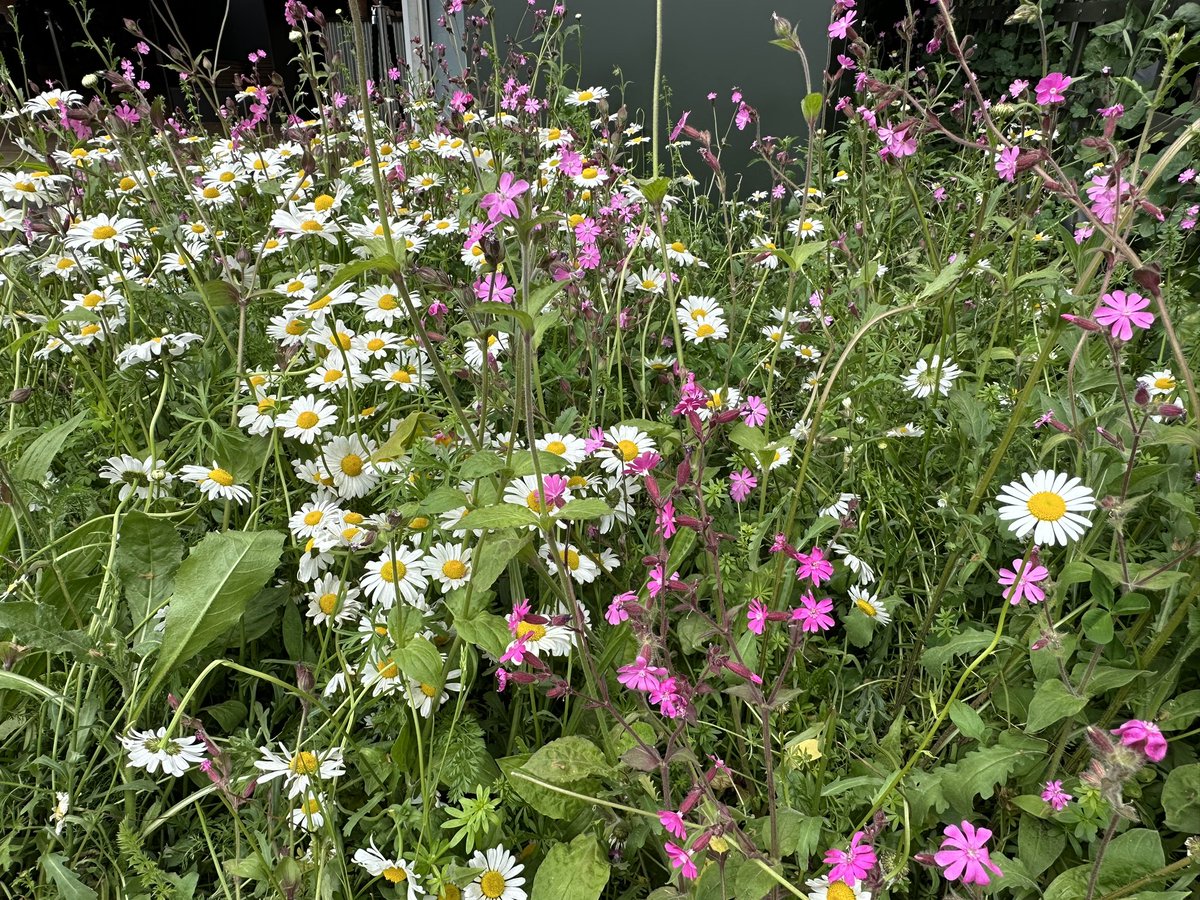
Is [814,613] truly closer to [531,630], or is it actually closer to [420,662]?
[531,630]

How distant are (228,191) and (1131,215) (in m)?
2.49

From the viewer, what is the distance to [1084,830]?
3.06ft

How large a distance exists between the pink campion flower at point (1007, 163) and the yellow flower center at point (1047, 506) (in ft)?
2.06

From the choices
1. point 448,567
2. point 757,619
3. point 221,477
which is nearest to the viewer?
point 757,619

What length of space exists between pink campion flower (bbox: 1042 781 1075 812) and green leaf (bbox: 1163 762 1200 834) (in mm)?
104

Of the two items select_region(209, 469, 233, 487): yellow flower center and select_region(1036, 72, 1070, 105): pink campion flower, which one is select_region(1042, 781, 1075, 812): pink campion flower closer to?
select_region(1036, 72, 1070, 105): pink campion flower

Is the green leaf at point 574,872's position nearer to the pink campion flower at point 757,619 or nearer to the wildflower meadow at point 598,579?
the wildflower meadow at point 598,579

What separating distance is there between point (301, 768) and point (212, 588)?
1.26 feet

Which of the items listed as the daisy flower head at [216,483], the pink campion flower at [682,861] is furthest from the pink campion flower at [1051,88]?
the daisy flower head at [216,483]

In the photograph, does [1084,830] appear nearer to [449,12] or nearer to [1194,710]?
[1194,710]

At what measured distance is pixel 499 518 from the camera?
0.87m

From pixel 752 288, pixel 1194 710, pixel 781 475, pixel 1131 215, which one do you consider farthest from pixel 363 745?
pixel 752 288

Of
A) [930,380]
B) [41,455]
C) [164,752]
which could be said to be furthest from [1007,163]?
[41,455]

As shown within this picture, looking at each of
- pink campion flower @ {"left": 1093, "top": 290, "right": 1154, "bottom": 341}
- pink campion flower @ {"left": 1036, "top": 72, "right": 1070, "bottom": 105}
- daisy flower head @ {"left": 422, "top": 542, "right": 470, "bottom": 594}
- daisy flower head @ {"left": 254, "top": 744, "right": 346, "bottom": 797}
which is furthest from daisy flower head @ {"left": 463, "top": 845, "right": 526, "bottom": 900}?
pink campion flower @ {"left": 1036, "top": 72, "right": 1070, "bottom": 105}
